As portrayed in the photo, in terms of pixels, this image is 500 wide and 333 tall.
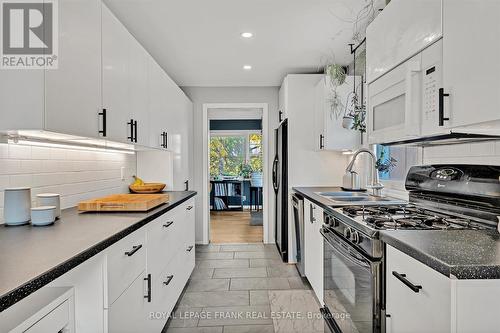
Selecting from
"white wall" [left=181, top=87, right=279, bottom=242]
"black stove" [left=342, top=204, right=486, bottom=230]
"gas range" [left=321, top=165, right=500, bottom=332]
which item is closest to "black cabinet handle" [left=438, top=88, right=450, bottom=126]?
"gas range" [left=321, top=165, right=500, bottom=332]

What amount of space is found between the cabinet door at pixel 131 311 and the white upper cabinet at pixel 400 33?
74.1 inches

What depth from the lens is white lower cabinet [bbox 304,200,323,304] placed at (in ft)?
8.96

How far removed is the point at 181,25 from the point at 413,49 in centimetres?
200

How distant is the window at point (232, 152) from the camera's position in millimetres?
9188

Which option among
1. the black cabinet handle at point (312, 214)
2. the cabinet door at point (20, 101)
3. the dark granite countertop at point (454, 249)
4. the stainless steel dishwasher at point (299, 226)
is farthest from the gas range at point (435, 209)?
the cabinet door at point (20, 101)

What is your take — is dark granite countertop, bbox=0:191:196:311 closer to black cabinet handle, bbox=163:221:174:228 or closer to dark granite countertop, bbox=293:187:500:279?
black cabinet handle, bbox=163:221:174:228

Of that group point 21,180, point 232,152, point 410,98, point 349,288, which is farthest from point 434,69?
point 232,152

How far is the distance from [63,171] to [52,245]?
1.06 m

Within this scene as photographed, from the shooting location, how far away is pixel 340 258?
2.00 m

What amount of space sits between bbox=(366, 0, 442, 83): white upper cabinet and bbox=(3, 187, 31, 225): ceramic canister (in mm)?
2083

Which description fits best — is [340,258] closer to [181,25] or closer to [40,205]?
[40,205]

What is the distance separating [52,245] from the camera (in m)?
1.28

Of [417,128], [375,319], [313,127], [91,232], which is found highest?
[313,127]

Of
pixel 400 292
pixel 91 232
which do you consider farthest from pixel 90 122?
pixel 400 292
